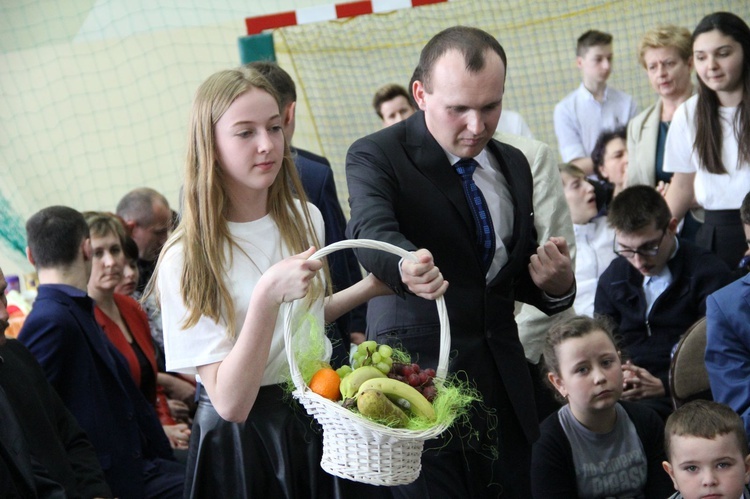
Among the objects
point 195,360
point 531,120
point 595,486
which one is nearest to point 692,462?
point 595,486

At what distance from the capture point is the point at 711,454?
3.18 m

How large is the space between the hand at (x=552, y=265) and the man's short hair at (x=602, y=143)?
12.7 feet

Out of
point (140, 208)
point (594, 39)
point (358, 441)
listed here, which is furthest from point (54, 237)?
point (594, 39)

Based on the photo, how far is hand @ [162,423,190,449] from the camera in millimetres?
A: 4801

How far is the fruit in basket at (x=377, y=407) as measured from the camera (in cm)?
204

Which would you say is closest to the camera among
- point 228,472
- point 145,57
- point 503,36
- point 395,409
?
point 395,409

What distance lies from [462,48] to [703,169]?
2.80 m

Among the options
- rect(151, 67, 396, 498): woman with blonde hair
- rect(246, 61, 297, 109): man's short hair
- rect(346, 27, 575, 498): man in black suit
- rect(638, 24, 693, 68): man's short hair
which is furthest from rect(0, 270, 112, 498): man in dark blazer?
rect(638, 24, 693, 68): man's short hair

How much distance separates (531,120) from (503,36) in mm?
724

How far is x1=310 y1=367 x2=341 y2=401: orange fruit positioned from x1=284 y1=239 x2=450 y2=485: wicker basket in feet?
0.14

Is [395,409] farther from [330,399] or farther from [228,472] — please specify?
[228,472]

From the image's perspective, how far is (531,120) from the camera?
8055mm

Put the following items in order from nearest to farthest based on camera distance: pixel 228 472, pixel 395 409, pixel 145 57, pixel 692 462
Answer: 1. pixel 395 409
2. pixel 228 472
3. pixel 692 462
4. pixel 145 57

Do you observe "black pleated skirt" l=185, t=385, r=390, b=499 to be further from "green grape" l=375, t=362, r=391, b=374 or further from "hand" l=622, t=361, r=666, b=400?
"hand" l=622, t=361, r=666, b=400
